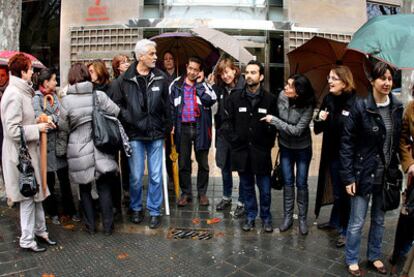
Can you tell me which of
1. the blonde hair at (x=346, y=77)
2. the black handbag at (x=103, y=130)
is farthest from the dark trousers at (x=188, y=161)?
the blonde hair at (x=346, y=77)

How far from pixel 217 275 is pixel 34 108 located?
2841mm

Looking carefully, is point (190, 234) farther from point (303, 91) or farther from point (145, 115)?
point (303, 91)

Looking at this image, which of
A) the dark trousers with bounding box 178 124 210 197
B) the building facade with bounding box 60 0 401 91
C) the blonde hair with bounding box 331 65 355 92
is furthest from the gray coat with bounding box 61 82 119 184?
the building facade with bounding box 60 0 401 91

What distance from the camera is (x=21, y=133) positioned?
13.4 feet

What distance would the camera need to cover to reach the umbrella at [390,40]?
10.9 ft

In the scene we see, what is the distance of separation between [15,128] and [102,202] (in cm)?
134

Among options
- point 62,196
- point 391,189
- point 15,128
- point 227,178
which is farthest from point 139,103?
point 391,189

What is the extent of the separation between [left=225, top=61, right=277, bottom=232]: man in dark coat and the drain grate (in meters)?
0.47

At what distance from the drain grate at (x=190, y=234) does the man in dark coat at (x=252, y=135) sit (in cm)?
47

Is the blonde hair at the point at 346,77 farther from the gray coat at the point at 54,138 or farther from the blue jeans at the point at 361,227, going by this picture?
the gray coat at the point at 54,138

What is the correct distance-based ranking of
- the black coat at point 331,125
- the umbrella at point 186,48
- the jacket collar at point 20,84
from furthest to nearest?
the umbrella at point 186,48, the black coat at point 331,125, the jacket collar at point 20,84

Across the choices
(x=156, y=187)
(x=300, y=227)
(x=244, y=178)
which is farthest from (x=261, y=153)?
(x=156, y=187)

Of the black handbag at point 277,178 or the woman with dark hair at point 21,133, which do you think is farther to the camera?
the black handbag at point 277,178

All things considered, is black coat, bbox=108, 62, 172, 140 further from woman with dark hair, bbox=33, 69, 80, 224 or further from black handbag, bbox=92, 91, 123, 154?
woman with dark hair, bbox=33, 69, 80, 224
